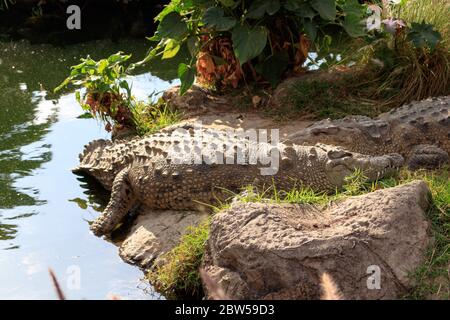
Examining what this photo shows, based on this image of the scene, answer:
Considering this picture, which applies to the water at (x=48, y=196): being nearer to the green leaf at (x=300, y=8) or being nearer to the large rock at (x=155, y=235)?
the large rock at (x=155, y=235)

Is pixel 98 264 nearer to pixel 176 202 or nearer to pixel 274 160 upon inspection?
pixel 176 202

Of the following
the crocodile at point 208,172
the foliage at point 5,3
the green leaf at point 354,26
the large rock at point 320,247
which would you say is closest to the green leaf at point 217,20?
the green leaf at point 354,26

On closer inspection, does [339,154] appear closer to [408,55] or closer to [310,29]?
[310,29]

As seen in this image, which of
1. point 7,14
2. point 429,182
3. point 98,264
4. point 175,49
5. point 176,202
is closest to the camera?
point 429,182

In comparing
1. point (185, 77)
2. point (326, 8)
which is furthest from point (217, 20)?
point (326, 8)

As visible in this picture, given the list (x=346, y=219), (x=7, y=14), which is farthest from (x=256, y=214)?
(x=7, y=14)

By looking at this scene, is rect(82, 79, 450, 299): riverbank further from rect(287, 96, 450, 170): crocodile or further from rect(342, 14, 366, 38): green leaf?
rect(342, 14, 366, 38): green leaf

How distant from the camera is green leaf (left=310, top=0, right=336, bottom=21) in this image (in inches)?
276

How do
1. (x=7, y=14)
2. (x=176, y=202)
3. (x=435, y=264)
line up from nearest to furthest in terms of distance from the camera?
(x=435, y=264), (x=176, y=202), (x=7, y=14)

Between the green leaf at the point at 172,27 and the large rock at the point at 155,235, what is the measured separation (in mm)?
2063

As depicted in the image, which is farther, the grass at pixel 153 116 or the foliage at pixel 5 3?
the foliage at pixel 5 3

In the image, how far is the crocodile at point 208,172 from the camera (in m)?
5.61

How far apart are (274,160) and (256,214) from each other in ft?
3.96

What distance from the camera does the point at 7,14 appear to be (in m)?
12.1
